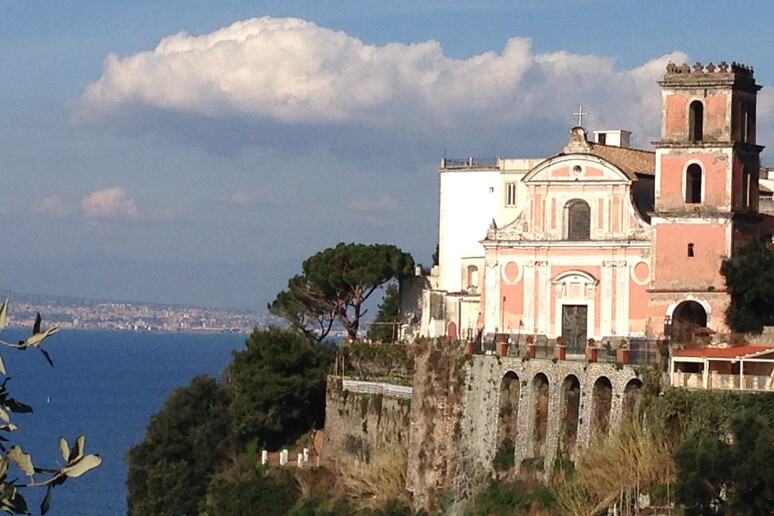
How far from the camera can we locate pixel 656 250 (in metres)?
46.7

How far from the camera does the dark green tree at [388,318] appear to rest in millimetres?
63219

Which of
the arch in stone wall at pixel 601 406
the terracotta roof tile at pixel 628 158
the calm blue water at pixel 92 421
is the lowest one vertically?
the calm blue water at pixel 92 421

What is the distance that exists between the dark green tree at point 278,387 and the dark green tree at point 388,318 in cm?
535

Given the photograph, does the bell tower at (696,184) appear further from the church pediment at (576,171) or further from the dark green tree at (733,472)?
the dark green tree at (733,472)

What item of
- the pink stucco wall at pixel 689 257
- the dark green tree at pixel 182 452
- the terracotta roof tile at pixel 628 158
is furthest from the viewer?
the dark green tree at pixel 182 452

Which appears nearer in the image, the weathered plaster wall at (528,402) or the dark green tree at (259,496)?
the weathered plaster wall at (528,402)

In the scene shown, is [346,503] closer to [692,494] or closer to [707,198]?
[707,198]

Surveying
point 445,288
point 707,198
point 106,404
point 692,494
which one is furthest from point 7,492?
point 106,404

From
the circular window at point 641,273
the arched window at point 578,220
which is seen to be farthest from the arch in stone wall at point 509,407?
the arched window at point 578,220

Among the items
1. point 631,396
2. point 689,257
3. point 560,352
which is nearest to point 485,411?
point 560,352

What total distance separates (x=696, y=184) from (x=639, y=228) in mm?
2475

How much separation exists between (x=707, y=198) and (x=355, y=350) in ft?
50.3

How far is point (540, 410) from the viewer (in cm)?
4503

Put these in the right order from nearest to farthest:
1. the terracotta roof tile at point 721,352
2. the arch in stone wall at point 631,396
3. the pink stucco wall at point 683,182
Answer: the terracotta roof tile at point 721,352, the arch in stone wall at point 631,396, the pink stucco wall at point 683,182
